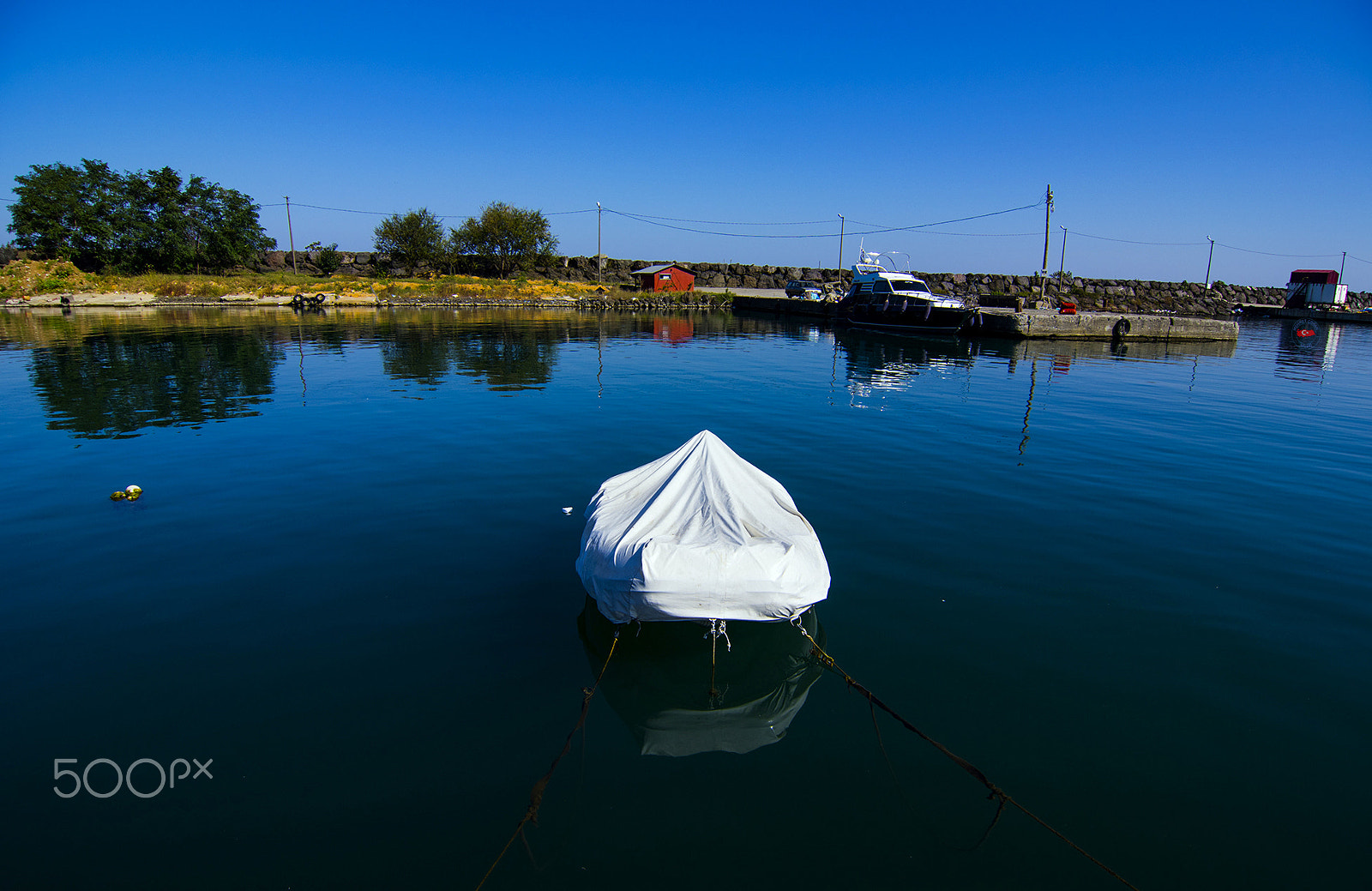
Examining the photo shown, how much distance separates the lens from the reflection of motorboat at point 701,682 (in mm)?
5086

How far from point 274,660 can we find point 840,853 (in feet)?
16.8

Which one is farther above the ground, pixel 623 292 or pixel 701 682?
pixel 623 292

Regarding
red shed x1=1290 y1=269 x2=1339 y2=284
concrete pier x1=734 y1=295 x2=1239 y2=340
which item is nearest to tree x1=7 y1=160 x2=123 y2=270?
concrete pier x1=734 y1=295 x2=1239 y2=340

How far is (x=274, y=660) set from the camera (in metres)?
5.89

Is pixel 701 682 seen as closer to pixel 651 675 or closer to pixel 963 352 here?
pixel 651 675

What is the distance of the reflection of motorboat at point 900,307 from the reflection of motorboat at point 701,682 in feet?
119

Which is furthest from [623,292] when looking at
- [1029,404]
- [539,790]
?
[539,790]

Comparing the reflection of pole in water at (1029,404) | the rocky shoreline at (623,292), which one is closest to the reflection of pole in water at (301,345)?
the rocky shoreline at (623,292)

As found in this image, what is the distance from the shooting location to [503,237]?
241 ft

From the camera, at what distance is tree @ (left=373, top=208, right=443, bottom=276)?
70.7 m

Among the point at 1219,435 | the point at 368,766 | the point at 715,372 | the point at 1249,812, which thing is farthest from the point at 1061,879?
the point at 715,372

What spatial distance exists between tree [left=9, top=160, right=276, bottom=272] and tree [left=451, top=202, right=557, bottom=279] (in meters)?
20.8

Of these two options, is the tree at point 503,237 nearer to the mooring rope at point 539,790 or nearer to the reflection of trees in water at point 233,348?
the reflection of trees in water at point 233,348

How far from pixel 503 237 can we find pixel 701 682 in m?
75.5
